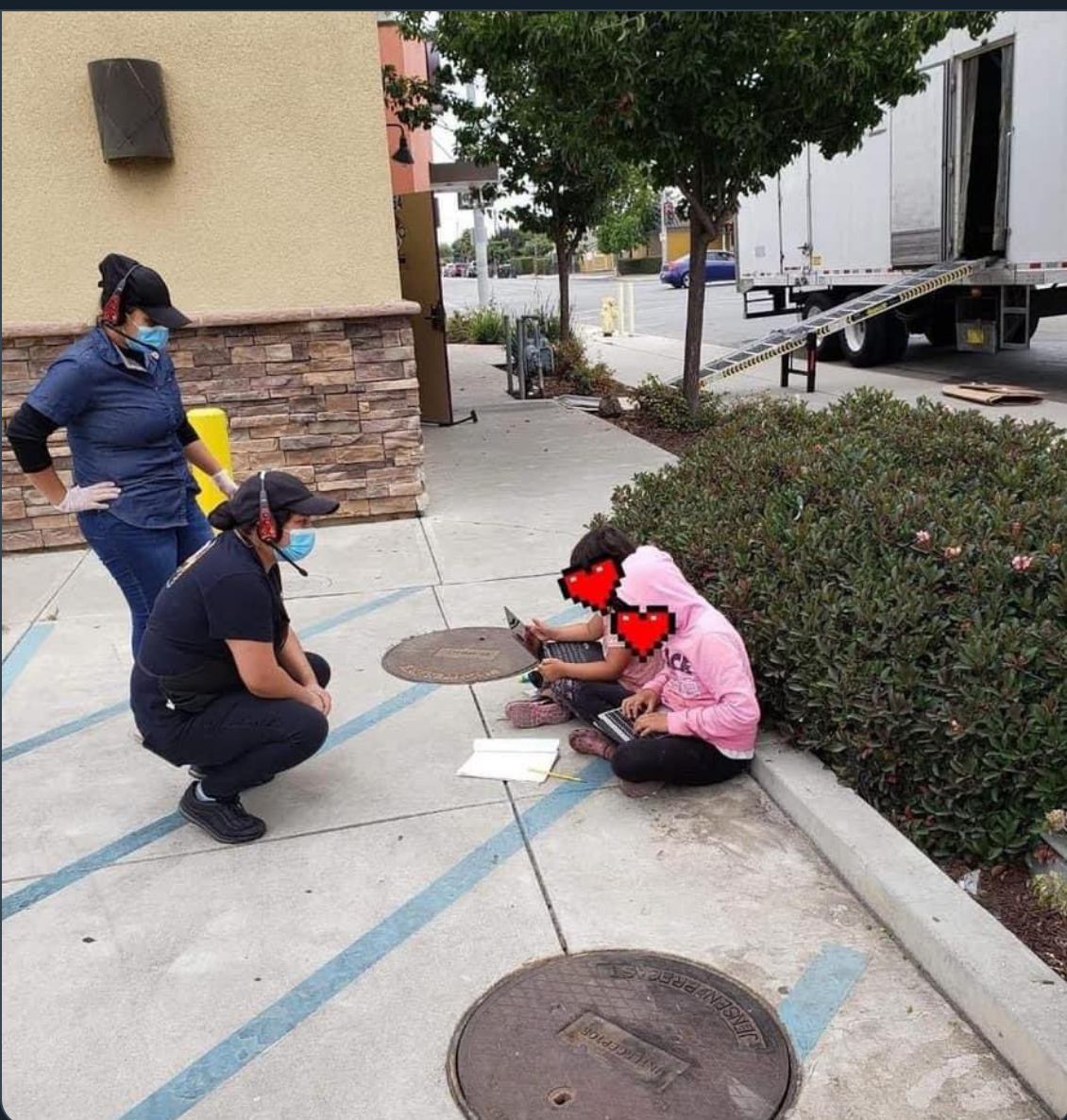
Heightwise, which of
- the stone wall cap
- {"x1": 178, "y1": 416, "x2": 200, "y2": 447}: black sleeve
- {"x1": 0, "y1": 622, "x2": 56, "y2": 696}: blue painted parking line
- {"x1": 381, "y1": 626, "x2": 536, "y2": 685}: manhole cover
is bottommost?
{"x1": 381, "y1": 626, "x2": 536, "y2": 685}: manhole cover

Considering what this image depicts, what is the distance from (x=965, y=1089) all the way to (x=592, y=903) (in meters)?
1.10

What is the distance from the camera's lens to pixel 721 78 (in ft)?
29.7

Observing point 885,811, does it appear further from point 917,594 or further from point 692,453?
point 692,453

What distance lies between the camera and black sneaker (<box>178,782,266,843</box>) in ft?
11.6

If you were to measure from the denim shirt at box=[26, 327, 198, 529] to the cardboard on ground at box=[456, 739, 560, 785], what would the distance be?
4.92 feet

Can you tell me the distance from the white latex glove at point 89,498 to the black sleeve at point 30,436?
14 centimetres

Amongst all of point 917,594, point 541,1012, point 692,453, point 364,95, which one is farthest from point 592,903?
point 364,95

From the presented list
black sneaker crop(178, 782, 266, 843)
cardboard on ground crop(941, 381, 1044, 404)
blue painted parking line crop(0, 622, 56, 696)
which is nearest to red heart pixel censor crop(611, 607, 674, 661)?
black sneaker crop(178, 782, 266, 843)

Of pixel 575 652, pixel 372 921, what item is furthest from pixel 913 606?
pixel 372 921

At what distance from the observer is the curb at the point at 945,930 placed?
2373 mm

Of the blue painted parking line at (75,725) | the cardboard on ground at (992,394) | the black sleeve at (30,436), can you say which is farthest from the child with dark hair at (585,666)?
the cardboard on ground at (992,394)

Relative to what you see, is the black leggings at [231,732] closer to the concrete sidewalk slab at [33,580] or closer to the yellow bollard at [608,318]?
the concrete sidewalk slab at [33,580]

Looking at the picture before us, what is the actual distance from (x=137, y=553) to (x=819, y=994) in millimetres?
2879

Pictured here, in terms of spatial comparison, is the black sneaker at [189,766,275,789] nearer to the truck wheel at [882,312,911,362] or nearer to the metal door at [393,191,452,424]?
the metal door at [393,191,452,424]
